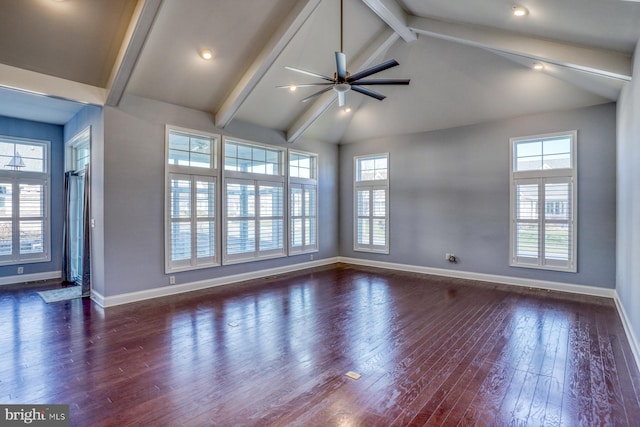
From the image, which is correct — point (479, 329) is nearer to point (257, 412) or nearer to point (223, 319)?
point (257, 412)

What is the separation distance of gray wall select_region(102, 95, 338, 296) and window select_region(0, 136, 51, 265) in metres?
2.96

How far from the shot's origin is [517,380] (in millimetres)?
2904

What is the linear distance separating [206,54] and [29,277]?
225 inches

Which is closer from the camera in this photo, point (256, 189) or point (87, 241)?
point (87, 241)

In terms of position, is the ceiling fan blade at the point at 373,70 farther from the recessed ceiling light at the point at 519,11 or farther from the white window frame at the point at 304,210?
the white window frame at the point at 304,210

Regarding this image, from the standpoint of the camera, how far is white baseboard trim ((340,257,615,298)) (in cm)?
564

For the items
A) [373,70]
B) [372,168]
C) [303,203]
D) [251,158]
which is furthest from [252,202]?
[373,70]

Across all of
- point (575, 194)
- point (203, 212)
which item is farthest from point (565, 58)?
point (203, 212)

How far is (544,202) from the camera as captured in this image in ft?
19.9

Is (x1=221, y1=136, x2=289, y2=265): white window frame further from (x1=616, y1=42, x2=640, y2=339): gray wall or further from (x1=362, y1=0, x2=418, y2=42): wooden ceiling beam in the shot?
(x1=616, y1=42, x2=640, y2=339): gray wall

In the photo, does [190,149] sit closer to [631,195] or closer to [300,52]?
[300,52]

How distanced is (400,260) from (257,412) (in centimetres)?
601

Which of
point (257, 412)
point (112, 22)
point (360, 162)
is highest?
point (112, 22)

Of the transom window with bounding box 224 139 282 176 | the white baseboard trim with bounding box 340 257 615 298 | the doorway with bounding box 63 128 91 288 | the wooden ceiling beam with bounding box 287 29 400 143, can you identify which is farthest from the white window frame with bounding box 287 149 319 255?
the doorway with bounding box 63 128 91 288
